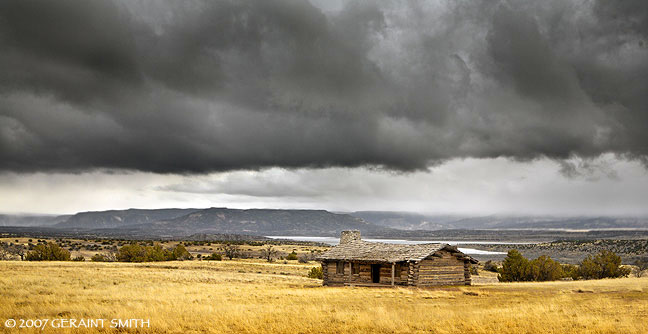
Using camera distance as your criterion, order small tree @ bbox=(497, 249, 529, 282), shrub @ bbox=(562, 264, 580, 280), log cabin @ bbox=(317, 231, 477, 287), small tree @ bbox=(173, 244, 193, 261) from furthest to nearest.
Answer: small tree @ bbox=(173, 244, 193, 261) → shrub @ bbox=(562, 264, 580, 280) → small tree @ bbox=(497, 249, 529, 282) → log cabin @ bbox=(317, 231, 477, 287)

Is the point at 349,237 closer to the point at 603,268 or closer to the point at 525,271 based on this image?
the point at 525,271

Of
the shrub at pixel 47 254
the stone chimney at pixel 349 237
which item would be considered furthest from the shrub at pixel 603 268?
the shrub at pixel 47 254

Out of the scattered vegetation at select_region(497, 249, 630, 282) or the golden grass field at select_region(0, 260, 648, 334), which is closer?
the golden grass field at select_region(0, 260, 648, 334)

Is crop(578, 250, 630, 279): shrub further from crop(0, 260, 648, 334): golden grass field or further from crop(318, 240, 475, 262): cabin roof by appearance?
crop(0, 260, 648, 334): golden grass field

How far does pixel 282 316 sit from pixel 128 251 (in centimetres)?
5305

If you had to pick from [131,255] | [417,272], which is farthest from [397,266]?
[131,255]

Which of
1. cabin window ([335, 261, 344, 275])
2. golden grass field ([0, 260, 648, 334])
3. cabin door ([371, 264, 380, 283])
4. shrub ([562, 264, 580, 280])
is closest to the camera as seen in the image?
golden grass field ([0, 260, 648, 334])

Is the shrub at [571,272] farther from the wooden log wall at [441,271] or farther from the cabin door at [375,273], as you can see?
the cabin door at [375,273]

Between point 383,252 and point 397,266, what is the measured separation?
1.65m

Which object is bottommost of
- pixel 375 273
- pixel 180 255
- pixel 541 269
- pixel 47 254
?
pixel 180 255

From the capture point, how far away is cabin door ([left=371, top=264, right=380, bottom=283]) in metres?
36.6

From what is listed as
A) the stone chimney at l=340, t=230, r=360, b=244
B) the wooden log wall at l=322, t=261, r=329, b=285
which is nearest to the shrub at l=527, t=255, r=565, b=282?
the stone chimney at l=340, t=230, r=360, b=244

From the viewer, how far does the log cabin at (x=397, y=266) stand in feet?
113

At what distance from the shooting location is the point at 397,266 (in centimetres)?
3600
